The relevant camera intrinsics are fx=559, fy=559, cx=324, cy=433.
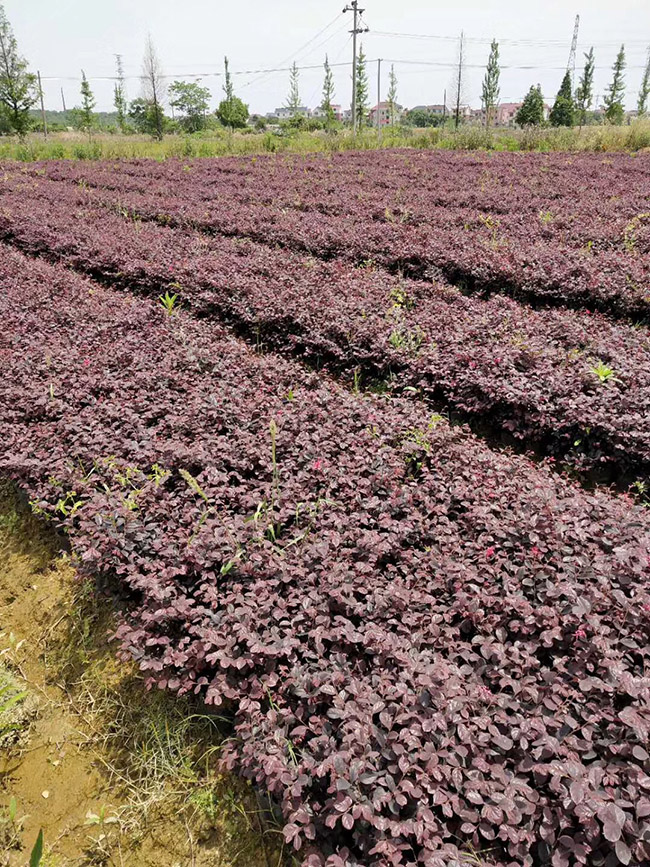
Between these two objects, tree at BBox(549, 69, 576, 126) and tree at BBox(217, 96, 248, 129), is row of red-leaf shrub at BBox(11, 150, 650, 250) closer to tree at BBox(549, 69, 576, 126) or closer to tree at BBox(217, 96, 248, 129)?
tree at BBox(549, 69, 576, 126)

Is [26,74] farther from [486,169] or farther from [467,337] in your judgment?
[467,337]

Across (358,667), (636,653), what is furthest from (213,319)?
(636,653)

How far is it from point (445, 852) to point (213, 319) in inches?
218

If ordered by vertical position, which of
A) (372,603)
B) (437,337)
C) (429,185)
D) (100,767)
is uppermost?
(429,185)

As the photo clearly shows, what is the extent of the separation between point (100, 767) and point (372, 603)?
4.41 ft

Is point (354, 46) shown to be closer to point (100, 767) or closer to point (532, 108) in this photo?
point (532, 108)

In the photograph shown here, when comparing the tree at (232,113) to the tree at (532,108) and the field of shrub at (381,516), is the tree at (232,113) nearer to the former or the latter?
the tree at (532,108)

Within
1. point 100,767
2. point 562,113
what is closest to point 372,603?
point 100,767

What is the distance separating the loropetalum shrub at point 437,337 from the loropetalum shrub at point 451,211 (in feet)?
2.04

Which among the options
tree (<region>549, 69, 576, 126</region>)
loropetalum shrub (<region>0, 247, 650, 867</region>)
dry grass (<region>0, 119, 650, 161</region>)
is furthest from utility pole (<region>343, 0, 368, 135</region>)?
loropetalum shrub (<region>0, 247, 650, 867</region>)

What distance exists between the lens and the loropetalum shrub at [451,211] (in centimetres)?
668

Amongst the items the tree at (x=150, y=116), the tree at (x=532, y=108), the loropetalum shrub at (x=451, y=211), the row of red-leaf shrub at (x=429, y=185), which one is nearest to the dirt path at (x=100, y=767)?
the loropetalum shrub at (x=451, y=211)

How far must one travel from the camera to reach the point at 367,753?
1.80 meters

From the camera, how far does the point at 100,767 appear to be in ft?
7.76
